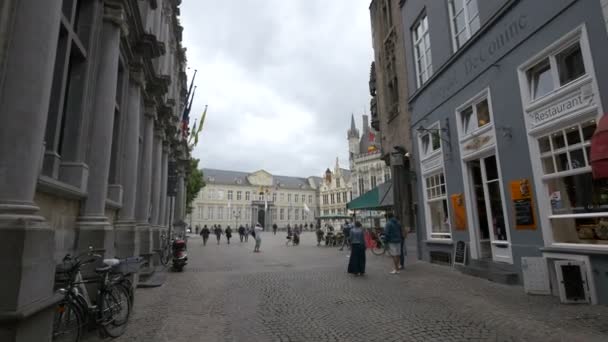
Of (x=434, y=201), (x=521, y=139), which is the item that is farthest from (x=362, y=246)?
(x=521, y=139)

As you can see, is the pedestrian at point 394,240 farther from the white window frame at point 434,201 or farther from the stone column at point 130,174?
the stone column at point 130,174

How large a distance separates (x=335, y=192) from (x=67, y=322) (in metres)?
88.4

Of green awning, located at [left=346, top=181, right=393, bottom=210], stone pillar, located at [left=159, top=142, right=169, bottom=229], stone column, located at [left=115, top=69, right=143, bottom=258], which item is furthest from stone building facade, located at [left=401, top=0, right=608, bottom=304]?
stone pillar, located at [left=159, top=142, right=169, bottom=229]

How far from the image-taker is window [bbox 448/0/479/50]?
9883 millimetres

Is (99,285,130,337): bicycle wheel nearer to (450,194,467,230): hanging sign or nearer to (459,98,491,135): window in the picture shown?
(450,194,467,230): hanging sign

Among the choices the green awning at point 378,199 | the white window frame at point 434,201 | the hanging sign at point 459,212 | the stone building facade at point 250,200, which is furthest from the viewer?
the stone building facade at point 250,200

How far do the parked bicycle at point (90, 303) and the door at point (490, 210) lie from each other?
27.6 feet

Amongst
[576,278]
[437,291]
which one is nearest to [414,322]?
[437,291]

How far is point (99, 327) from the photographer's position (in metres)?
4.58

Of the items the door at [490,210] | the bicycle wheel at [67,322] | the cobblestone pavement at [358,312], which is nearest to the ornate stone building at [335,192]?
the door at [490,210]

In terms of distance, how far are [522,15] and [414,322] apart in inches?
287

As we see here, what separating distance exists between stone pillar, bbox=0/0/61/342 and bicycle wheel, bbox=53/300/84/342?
1.22ft

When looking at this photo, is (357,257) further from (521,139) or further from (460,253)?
(521,139)

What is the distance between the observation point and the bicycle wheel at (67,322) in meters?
4.10
